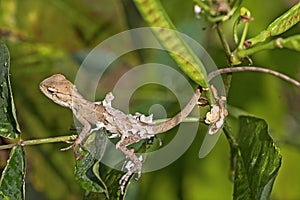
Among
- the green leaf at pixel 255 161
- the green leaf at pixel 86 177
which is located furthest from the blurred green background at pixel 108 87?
the green leaf at pixel 86 177

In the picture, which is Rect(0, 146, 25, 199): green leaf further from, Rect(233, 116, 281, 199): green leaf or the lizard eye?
Rect(233, 116, 281, 199): green leaf

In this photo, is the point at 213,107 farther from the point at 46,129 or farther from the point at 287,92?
the point at 287,92

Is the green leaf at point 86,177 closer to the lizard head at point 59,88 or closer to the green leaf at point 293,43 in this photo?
the lizard head at point 59,88

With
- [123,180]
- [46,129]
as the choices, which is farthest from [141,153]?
[46,129]

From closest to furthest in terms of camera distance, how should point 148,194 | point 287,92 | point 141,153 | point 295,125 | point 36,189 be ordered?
point 141,153 < point 148,194 < point 36,189 < point 295,125 < point 287,92

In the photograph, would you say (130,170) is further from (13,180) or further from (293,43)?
(293,43)

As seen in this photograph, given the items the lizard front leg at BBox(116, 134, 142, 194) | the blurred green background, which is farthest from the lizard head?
the blurred green background
